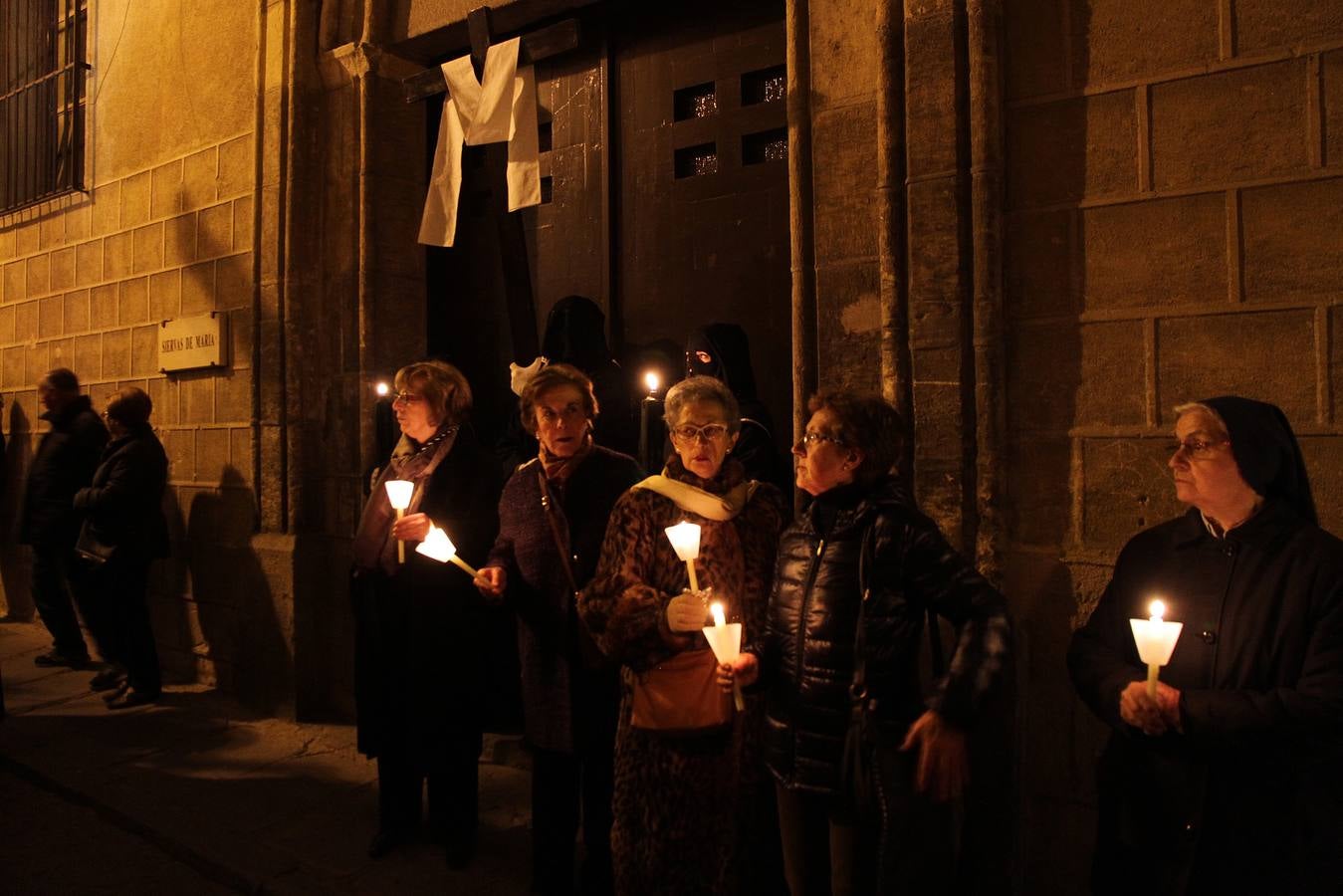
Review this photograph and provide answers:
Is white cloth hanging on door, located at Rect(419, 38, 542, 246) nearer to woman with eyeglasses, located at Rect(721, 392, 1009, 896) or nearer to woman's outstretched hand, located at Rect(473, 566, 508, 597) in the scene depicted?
woman's outstretched hand, located at Rect(473, 566, 508, 597)

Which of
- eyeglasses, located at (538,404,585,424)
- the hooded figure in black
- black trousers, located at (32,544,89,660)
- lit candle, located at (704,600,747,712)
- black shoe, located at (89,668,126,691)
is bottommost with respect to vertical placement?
black shoe, located at (89,668,126,691)

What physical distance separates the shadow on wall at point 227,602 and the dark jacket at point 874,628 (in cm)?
396

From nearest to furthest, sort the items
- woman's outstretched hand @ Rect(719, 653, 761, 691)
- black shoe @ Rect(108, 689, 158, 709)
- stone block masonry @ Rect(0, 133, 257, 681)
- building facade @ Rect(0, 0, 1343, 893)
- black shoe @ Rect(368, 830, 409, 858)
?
woman's outstretched hand @ Rect(719, 653, 761, 691), building facade @ Rect(0, 0, 1343, 893), black shoe @ Rect(368, 830, 409, 858), black shoe @ Rect(108, 689, 158, 709), stone block masonry @ Rect(0, 133, 257, 681)

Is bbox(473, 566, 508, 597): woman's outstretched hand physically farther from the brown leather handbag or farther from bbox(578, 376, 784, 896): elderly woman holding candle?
the brown leather handbag

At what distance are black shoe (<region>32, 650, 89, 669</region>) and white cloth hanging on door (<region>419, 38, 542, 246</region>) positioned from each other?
166 inches

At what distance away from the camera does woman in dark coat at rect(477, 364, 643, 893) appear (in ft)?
10.5

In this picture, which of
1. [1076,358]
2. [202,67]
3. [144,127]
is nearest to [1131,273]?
[1076,358]

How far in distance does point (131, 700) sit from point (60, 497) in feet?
5.68

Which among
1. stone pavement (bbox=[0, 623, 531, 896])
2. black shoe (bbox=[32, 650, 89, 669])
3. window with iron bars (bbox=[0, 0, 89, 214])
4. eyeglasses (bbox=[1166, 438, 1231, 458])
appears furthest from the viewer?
window with iron bars (bbox=[0, 0, 89, 214])

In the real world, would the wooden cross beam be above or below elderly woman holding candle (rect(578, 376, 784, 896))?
above

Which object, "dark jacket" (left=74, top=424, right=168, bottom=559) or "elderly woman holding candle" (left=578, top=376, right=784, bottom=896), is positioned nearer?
"elderly woman holding candle" (left=578, top=376, right=784, bottom=896)

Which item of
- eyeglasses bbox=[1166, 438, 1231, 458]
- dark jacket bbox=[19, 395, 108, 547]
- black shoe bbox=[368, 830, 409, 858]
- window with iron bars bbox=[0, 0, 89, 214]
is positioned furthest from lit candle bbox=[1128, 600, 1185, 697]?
window with iron bars bbox=[0, 0, 89, 214]

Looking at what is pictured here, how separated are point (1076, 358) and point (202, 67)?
5.70 m

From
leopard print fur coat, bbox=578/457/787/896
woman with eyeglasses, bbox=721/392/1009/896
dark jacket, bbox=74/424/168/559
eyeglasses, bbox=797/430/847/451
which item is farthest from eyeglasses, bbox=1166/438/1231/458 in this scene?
dark jacket, bbox=74/424/168/559
